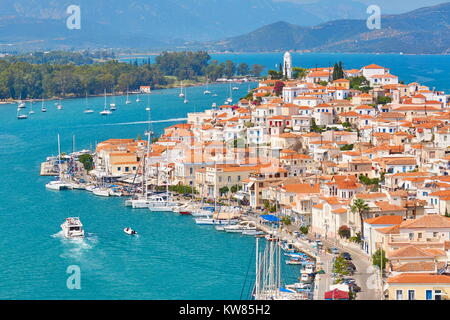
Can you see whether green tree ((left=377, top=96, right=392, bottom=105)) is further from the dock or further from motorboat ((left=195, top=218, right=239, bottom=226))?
motorboat ((left=195, top=218, right=239, bottom=226))

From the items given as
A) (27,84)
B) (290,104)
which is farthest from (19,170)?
(27,84)

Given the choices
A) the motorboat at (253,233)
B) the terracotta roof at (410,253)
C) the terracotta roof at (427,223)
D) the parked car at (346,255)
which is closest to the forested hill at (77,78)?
the motorboat at (253,233)

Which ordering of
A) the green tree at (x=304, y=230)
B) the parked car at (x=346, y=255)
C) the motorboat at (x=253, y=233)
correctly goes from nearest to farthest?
the parked car at (x=346, y=255) → the green tree at (x=304, y=230) → the motorboat at (x=253, y=233)

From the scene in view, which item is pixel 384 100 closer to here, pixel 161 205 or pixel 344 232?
pixel 161 205

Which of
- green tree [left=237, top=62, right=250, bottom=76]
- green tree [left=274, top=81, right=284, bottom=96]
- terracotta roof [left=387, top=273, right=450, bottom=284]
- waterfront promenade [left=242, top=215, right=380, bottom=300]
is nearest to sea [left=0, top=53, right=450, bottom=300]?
waterfront promenade [left=242, top=215, right=380, bottom=300]

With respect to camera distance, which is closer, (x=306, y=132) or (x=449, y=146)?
(x=449, y=146)

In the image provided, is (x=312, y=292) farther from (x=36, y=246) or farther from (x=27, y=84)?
(x=27, y=84)

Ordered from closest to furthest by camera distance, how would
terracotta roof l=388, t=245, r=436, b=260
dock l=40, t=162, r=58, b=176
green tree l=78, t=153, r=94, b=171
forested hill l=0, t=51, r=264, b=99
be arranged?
1. terracotta roof l=388, t=245, r=436, b=260
2. dock l=40, t=162, r=58, b=176
3. green tree l=78, t=153, r=94, b=171
4. forested hill l=0, t=51, r=264, b=99

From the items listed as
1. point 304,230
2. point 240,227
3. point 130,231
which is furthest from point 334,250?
point 130,231

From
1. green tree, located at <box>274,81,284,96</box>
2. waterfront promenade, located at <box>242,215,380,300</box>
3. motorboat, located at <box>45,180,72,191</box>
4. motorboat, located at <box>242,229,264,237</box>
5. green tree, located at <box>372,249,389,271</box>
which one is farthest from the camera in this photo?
green tree, located at <box>274,81,284,96</box>

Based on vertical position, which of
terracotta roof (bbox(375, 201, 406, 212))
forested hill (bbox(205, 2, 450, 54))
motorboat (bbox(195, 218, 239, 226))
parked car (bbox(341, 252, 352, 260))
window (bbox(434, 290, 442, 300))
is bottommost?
motorboat (bbox(195, 218, 239, 226))

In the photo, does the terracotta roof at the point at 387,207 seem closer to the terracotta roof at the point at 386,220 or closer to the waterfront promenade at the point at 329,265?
the terracotta roof at the point at 386,220
